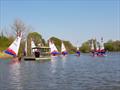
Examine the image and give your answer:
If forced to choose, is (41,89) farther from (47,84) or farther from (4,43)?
(4,43)

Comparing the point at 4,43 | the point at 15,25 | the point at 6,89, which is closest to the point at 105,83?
the point at 6,89

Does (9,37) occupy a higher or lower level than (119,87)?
higher

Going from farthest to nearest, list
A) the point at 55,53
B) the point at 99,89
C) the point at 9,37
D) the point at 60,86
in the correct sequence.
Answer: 1. the point at 9,37
2. the point at 55,53
3. the point at 60,86
4. the point at 99,89

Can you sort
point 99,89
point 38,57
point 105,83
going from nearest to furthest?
point 99,89 < point 105,83 < point 38,57

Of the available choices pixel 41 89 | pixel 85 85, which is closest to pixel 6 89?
pixel 41 89

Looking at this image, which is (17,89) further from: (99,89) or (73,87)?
(99,89)

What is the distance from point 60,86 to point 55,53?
8677 centimetres

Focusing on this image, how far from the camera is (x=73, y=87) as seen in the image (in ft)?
88.1

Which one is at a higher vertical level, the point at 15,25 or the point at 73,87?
the point at 15,25

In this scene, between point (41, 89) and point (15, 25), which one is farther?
point (15, 25)

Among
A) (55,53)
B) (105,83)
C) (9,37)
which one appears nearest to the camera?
(105,83)

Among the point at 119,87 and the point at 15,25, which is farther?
the point at 15,25

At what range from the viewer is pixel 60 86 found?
27.5 meters

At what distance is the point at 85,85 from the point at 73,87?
1.62 meters
